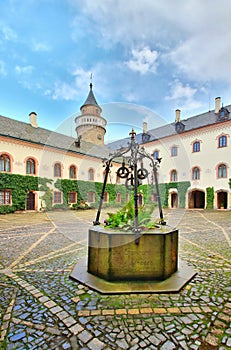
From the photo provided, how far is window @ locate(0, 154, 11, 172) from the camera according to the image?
18.8 metres

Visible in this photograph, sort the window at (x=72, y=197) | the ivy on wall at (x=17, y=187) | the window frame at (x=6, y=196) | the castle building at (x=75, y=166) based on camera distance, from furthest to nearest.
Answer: the window at (x=72, y=197) < the castle building at (x=75, y=166) < the window frame at (x=6, y=196) < the ivy on wall at (x=17, y=187)

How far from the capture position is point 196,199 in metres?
28.3

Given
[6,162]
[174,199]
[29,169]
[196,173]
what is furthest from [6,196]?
[196,173]

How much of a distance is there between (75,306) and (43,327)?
651 mm

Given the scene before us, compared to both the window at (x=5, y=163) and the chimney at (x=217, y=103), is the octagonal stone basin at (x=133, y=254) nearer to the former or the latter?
the window at (x=5, y=163)

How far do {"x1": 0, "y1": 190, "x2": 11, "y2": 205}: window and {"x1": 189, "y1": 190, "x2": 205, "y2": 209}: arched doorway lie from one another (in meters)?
23.0

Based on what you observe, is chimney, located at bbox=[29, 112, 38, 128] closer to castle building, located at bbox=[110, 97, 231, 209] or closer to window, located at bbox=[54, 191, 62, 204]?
window, located at bbox=[54, 191, 62, 204]

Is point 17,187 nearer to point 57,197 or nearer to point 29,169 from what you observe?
point 29,169

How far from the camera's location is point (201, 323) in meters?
3.02

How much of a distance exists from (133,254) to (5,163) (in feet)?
61.7

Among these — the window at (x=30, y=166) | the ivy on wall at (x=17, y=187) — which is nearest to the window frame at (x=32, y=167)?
the window at (x=30, y=166)

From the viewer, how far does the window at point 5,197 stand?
18.7m

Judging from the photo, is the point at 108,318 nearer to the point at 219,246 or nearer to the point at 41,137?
the point at 219,246

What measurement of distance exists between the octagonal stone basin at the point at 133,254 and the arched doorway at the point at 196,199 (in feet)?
83.6
